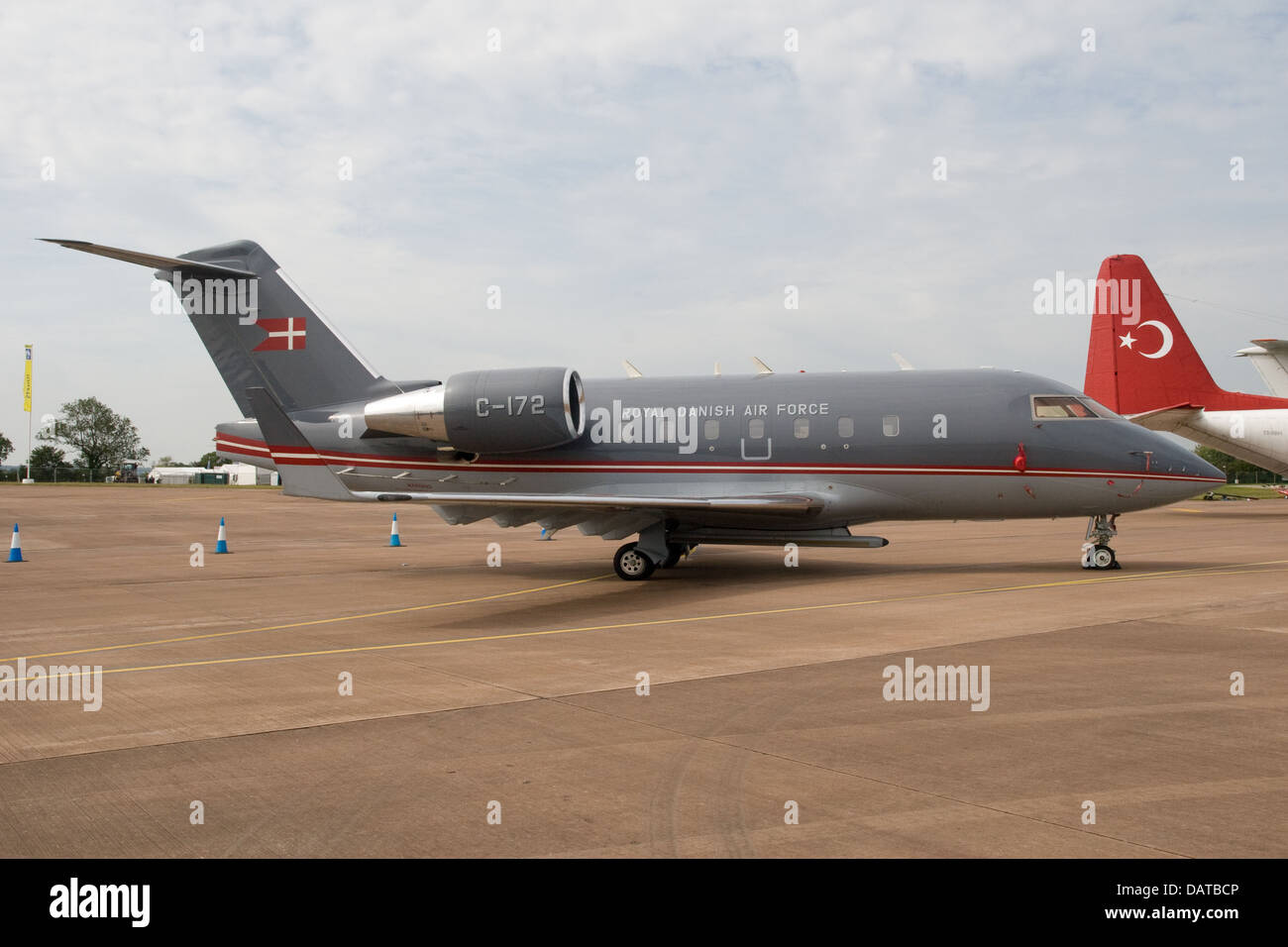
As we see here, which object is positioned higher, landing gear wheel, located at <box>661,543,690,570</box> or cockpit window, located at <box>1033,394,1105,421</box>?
cockpit window, located at <box>1033,394,1105,421</box>

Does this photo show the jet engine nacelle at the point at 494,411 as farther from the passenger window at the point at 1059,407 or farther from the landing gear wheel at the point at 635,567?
the passenger window at the point at 1059,407

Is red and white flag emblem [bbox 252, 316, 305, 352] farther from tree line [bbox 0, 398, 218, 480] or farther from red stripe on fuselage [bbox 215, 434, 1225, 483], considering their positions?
tree line [bbox 0, 398, 218, 480]

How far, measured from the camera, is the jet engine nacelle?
16.7 m

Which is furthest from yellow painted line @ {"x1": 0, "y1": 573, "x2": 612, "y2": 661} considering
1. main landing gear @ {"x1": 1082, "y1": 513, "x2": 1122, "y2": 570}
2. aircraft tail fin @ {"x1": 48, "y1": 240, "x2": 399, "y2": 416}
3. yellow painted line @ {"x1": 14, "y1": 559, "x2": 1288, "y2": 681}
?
main landing gear @ {"x1": 1082, "y1": 513, "x2": 1122, "y2": 570}

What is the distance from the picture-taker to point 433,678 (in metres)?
8.48

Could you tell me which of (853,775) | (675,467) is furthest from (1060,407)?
(853,775)

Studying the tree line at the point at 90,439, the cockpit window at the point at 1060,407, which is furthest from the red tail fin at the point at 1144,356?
the tree line at the point at 90,439

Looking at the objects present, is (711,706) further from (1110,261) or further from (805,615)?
(1110,261)

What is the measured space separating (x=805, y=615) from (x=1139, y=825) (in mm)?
7419

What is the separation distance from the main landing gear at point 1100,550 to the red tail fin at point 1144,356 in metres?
20.4

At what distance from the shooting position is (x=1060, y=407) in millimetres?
15859

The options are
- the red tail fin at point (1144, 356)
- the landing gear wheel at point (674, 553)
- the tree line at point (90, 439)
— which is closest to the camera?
the landing gear wheel at point (674, 553)

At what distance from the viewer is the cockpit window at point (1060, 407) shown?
51.9ft

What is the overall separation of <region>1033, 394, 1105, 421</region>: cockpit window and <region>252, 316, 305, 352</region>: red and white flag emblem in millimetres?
12995
